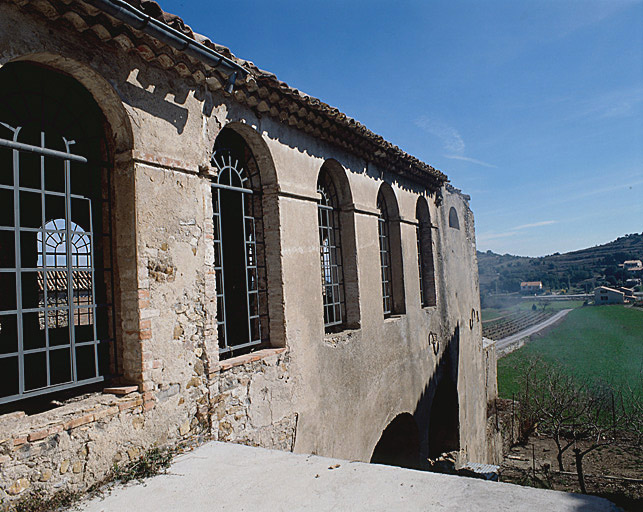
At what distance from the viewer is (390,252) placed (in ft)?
30.9

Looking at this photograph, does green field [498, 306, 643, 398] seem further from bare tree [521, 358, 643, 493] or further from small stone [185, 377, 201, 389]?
small stone [185, 377, 201, 389]

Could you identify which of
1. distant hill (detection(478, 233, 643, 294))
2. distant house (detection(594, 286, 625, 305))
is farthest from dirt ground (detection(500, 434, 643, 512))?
distant hill (detection(478, 233, 643, 294))

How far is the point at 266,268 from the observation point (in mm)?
5824

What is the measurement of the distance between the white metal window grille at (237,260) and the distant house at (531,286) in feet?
350

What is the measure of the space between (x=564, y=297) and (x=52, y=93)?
101877mm

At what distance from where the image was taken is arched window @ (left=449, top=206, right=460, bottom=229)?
13242mm

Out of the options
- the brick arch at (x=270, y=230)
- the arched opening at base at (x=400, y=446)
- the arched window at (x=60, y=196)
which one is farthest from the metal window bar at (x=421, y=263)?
the arched window at (x=60, y=196)

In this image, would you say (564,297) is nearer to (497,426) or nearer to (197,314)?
(497,426)

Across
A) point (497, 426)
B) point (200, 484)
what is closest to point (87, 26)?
point (200, 484)

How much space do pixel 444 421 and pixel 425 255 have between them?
13.9 feet

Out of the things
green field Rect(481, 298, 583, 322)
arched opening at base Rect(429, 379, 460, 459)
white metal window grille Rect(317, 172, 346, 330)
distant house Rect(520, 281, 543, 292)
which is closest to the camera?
white metal window grille Rect(317, 172, 346, 330)

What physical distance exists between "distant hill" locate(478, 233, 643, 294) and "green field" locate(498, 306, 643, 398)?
3183cm

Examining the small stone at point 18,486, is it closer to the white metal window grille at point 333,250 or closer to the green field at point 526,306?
the white metal window grille at point 333,250

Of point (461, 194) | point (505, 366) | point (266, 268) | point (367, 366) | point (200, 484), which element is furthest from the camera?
point (505, 366)
